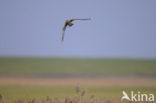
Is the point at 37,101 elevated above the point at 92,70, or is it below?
below

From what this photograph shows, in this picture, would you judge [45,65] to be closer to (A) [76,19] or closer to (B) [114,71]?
(B) [114,71]

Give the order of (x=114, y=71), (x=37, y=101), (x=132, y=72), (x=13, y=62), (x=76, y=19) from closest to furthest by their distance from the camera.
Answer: (x=76, y=19) < (x=37, y=101) < (x=132, y=72) < (x=114, y=71) < (x=13, y=62)

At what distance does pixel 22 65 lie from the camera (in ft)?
130

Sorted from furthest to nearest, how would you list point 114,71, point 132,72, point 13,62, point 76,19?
1. point 13,62
2. point 114,71
3. point 132,72
4. point 76,19

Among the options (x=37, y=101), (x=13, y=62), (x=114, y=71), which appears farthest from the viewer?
(x=13, y=62)

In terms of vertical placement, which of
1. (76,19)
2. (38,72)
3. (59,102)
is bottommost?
(59,102)

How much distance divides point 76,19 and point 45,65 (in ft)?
103

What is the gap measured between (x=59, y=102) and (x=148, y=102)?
4.58 ft

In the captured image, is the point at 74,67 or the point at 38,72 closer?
the point at 38,72

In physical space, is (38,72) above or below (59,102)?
above

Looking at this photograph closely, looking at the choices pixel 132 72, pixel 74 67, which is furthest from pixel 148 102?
pixel 74 67

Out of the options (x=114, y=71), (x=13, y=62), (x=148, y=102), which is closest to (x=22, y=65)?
(x=13, y=62)

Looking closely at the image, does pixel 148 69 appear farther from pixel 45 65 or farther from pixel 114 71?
pixel 45 65

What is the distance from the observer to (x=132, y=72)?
35.5 meters
